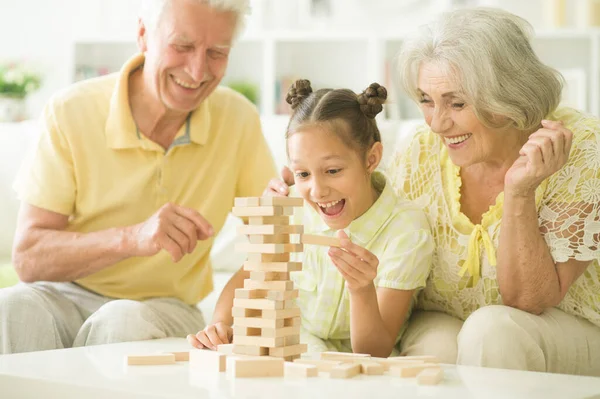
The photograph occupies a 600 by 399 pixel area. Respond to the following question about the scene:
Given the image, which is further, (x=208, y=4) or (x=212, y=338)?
(x=208, y=4)

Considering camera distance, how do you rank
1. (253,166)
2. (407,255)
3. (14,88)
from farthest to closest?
(14,88), (253,166), (407,255)

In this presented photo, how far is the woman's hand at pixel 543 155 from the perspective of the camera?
69.5 inches

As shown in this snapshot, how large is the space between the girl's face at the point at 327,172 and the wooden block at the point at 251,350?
0.40 meters

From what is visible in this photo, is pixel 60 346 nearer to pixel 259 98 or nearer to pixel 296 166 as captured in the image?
pixel 296 166

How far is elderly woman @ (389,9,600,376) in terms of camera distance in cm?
180

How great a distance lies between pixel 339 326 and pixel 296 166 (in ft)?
1.31

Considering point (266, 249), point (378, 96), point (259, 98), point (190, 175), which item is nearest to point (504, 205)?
point (378, 96)

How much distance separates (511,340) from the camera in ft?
5.79

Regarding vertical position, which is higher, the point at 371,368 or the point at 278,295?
the point at 278,295

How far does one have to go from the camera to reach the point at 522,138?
6.70ft

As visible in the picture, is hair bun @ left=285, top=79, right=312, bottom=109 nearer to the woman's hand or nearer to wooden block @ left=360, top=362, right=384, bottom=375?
the woman's hand

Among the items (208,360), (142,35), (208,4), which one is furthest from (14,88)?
(208,360)

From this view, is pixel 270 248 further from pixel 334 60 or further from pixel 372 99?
pixel 334 60

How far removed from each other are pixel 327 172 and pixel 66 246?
28.8 inches
